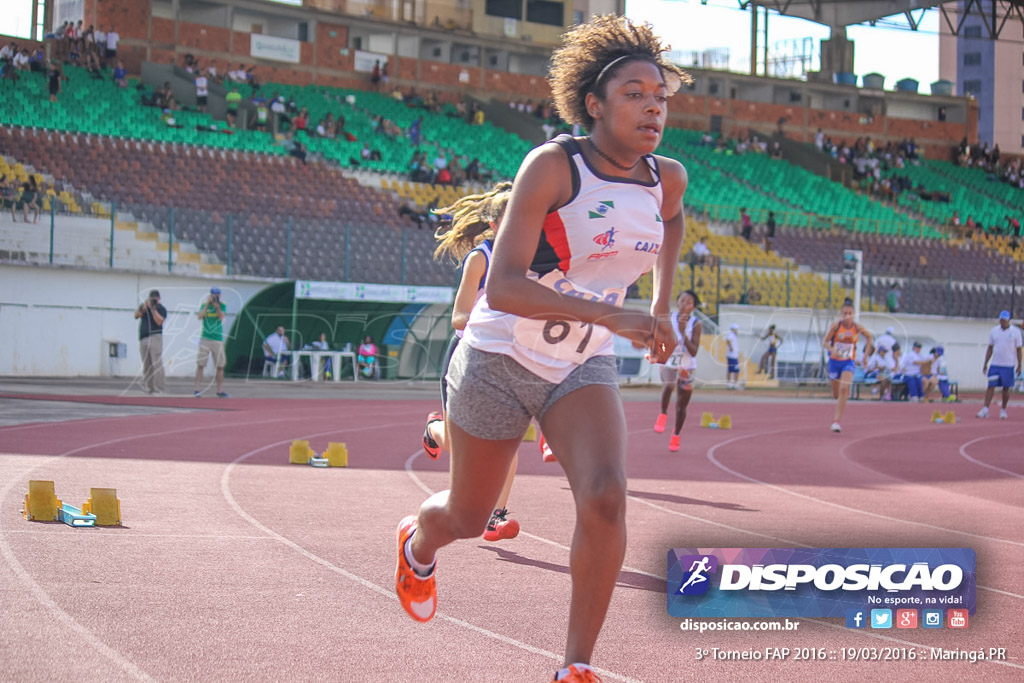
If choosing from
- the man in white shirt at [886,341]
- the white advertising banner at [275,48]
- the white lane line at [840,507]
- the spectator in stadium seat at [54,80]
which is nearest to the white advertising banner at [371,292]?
the man in white shirt at [886,341]

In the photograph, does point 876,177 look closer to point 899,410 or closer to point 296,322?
point 899,410

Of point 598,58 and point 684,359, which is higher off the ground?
point 598,58

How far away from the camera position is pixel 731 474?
477 inches

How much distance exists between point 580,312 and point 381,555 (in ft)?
11.9

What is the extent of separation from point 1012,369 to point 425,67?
95.5 feet

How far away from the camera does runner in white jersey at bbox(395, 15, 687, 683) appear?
3.64m

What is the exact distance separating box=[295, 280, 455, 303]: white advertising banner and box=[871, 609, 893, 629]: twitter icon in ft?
73.9

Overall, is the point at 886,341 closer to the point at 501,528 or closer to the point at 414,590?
the point at 501,528

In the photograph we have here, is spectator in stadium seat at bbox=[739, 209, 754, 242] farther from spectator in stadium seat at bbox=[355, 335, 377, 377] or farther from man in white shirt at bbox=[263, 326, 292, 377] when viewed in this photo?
man in white shirt at bbox=[263, 326, 292, 377]

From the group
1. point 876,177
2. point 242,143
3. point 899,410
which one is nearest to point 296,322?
point 242,143

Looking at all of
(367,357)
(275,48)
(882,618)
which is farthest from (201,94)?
(882,618)

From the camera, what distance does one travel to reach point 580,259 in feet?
12.5

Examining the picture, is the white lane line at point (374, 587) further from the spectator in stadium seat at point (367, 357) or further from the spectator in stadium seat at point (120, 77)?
the spectator in stadium seat at point (120, 77)

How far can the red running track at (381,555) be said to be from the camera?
4.55 m
